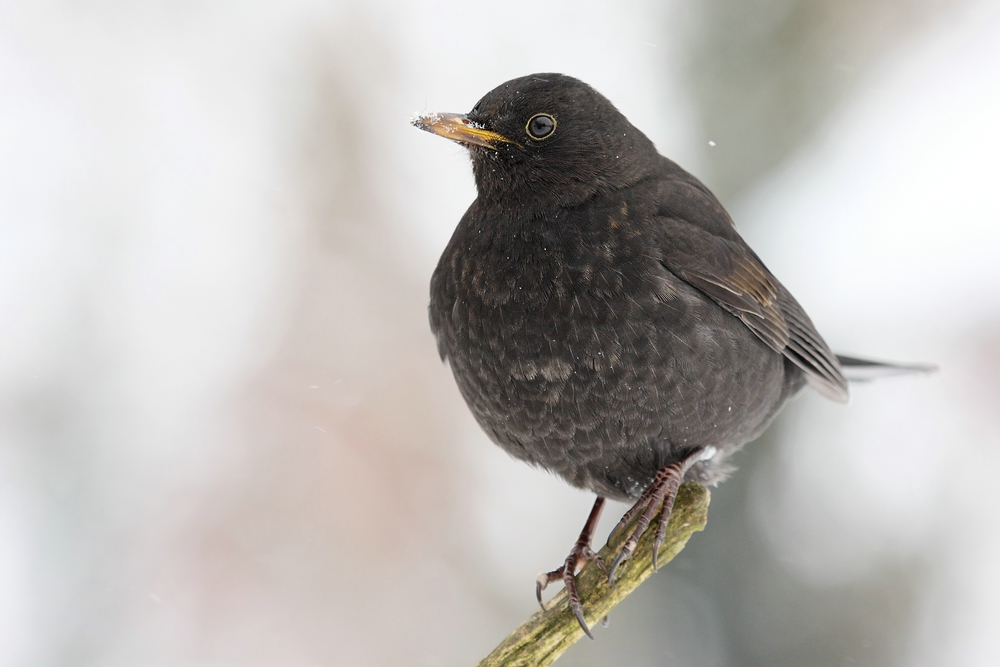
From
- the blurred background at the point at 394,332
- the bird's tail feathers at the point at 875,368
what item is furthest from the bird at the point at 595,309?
the blurred background at the point at 394,332

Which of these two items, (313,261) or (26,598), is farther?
(313,261)

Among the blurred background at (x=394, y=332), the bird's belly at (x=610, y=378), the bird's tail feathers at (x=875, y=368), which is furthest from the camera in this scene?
the blurred background at (x=394, y=332)

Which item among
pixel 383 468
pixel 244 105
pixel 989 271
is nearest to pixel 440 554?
pixel 383 468

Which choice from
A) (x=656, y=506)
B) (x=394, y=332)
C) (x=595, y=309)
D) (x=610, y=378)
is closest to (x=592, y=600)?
(x=656, y=506)

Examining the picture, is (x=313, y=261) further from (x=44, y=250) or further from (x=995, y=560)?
(x=995, y=560)

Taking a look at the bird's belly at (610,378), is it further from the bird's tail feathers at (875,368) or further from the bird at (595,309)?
the bird's tail feathers at (875,368)

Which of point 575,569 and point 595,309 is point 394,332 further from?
point 595,309
